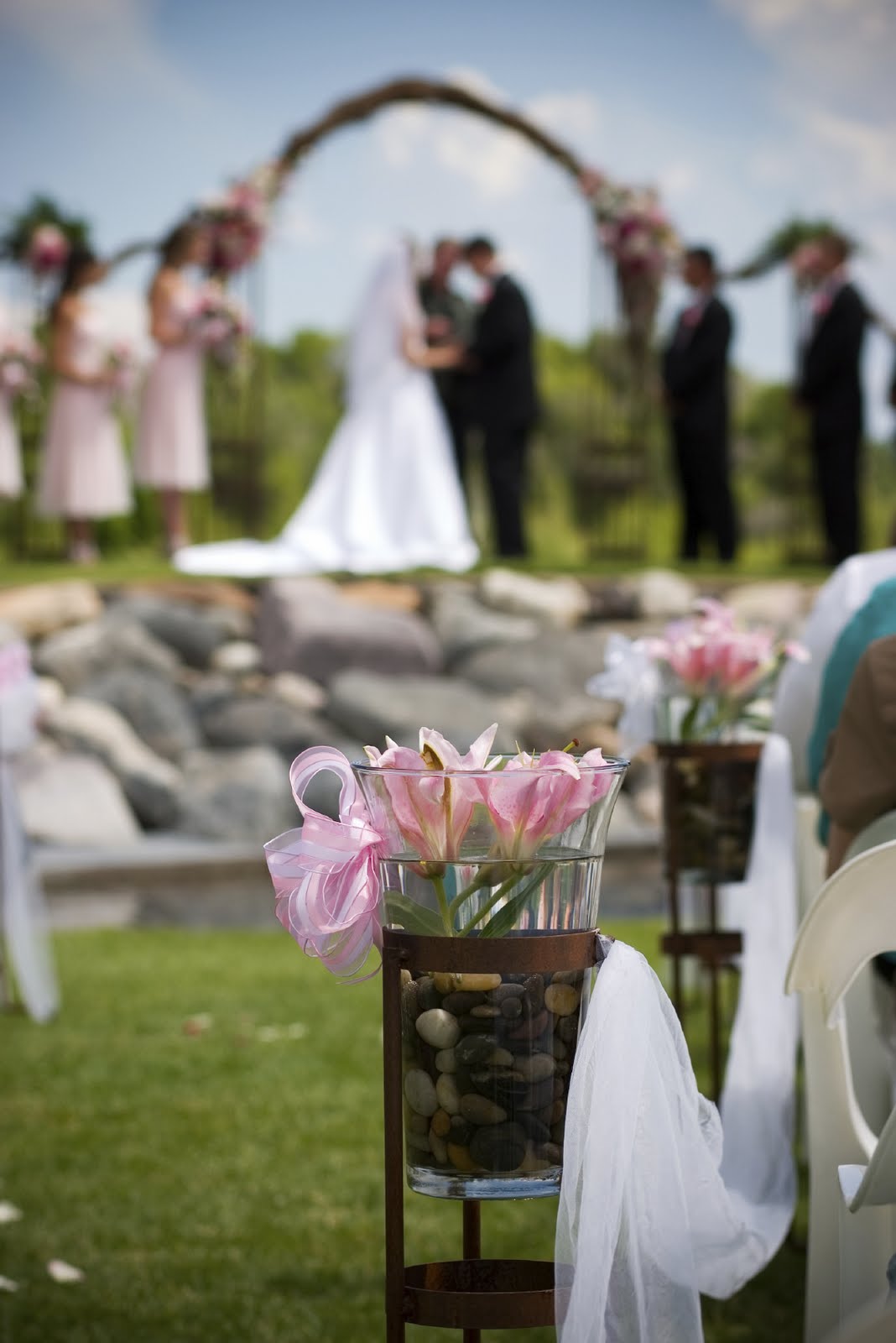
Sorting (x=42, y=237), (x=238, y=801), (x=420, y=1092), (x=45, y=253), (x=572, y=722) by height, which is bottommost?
(x=238, y=801)

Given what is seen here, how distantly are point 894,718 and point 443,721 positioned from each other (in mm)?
6825

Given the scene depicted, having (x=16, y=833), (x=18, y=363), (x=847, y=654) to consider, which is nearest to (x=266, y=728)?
(x=18, y=363)

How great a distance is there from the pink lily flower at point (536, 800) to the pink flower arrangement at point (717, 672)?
168cm

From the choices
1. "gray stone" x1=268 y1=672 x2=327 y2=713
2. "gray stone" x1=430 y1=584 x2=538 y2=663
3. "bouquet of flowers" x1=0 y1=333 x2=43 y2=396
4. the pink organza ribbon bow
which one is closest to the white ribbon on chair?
the pink organza ribbon bow

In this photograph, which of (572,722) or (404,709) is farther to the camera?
(572,722)

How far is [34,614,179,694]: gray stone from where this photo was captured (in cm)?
966

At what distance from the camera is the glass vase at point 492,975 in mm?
1668

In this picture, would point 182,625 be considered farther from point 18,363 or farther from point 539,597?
point 18,363

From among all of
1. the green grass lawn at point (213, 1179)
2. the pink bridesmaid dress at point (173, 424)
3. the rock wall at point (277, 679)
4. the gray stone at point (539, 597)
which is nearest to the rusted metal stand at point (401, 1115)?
the green grass lawn at point (213, 1179)

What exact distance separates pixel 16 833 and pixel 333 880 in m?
3.37

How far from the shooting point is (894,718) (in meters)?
2.38

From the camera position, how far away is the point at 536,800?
1659mm

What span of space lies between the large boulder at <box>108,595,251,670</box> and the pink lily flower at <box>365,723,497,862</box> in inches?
336

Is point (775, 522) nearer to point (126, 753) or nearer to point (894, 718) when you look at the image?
point (126, 753)
